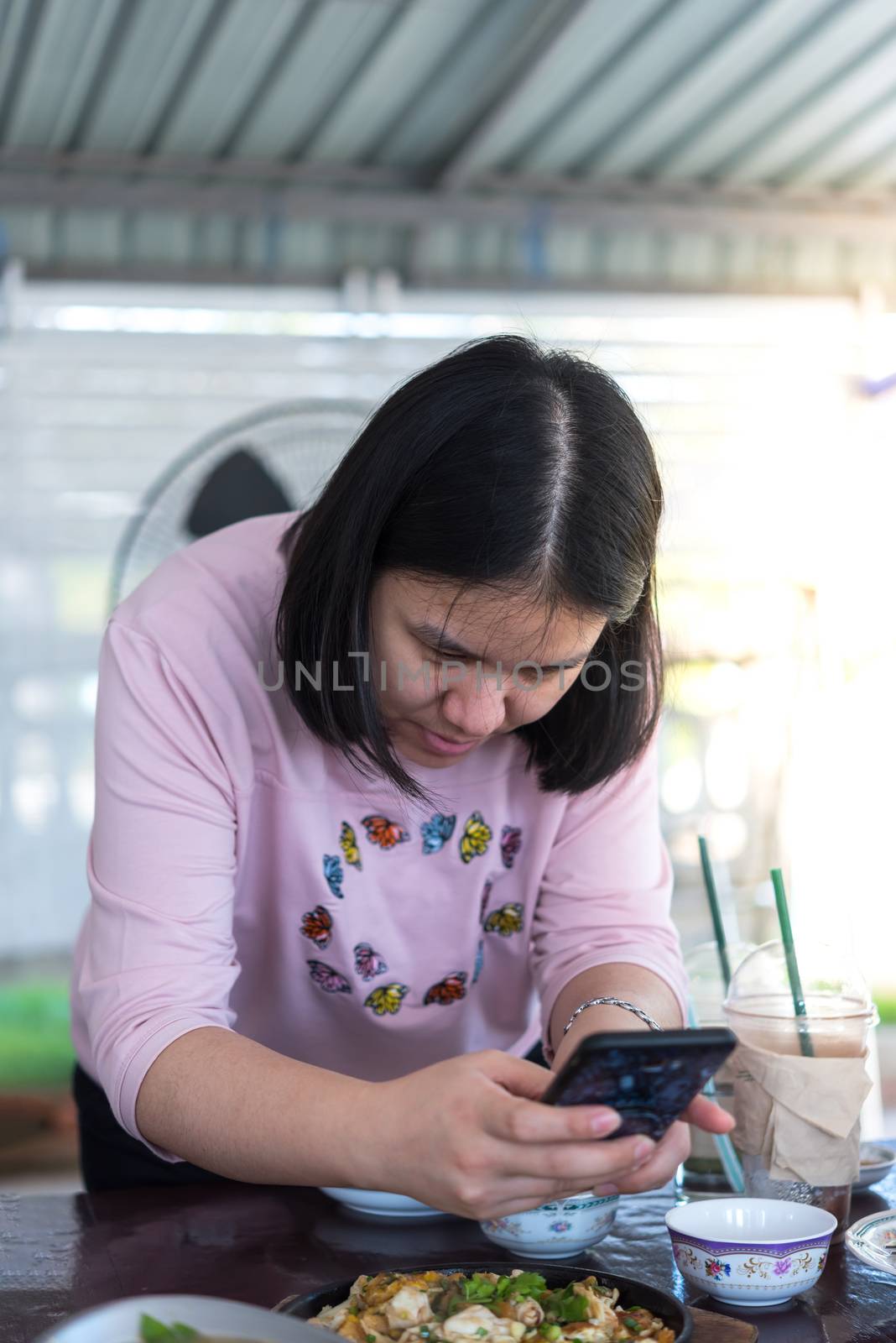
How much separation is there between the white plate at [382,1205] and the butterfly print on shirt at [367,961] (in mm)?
246

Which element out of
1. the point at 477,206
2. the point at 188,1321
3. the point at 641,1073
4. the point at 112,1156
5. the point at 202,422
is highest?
the point at 477,206

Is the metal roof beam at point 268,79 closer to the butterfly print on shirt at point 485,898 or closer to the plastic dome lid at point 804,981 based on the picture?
the butterfly print on shirt at point 485,898

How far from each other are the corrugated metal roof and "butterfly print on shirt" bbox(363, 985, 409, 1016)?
2.55m

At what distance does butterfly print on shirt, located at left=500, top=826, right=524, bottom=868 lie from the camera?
153cm

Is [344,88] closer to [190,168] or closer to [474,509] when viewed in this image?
[190,168]

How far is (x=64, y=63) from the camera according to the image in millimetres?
3523

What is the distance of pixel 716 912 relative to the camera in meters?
1.43

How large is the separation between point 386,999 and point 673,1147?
0.46 meters

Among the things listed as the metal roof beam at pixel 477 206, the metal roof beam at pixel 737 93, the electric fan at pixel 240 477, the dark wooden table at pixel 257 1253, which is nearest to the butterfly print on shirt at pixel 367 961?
the dark wooden table at pixel 257 1253

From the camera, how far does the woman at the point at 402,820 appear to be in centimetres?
110

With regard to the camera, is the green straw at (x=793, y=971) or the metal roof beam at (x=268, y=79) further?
the metal roof beam at (x=268, y=79)

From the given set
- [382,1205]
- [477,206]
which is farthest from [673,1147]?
[477,206]

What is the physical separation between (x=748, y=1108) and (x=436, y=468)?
2.06 ft

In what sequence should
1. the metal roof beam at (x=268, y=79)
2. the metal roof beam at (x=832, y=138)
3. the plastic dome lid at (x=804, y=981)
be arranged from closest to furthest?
the plastic dome lid at (x=804, y=981) → the metal roof beam at (x=268, y=79) → the metal roof beam at (x=832, y=138)
